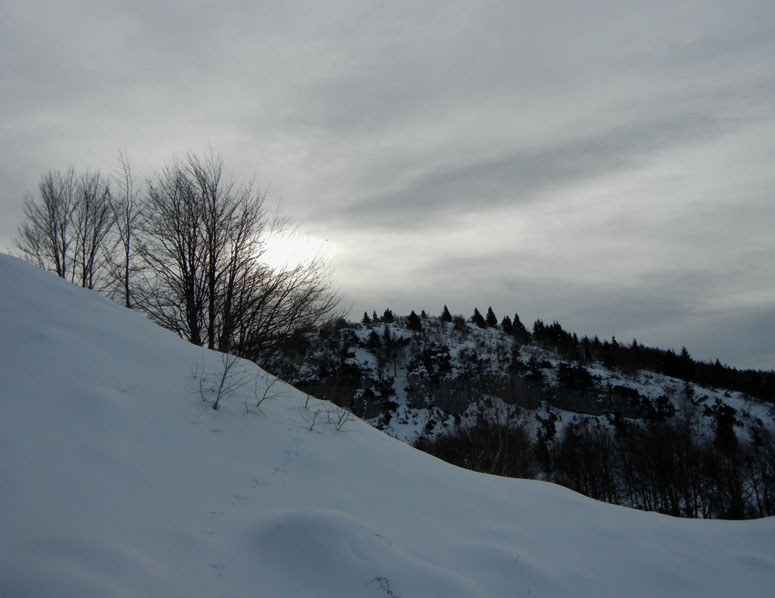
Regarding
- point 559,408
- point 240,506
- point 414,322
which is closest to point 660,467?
point 559,408

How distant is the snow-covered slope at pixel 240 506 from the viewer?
2.95 metres

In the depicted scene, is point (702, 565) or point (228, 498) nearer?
point (228, 498)

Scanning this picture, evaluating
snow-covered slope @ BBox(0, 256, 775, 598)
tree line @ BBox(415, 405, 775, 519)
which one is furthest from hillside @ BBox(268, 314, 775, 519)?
snow-covered slope @ BBox(0, 256, 775, 598)

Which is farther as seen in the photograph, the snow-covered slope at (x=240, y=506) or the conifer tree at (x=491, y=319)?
the conifer tree at (x=491, y=319)

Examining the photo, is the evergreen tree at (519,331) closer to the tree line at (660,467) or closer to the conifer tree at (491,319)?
the conifer tree at (491,319)

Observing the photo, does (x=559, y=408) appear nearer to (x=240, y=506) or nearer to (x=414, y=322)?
(x=414, y=322)

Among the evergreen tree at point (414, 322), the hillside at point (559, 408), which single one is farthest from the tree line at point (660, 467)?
the evergreen tree at point (414, 322)

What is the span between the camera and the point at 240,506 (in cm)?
380

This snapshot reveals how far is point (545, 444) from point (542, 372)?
640 inches

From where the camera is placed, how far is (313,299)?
16.5 metres

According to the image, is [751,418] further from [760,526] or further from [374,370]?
[760,526]

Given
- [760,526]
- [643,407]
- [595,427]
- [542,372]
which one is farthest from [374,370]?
[760,526]

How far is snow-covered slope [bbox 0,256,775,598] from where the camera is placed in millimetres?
2951

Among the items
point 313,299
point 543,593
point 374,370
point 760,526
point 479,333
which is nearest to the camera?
point 543,593
